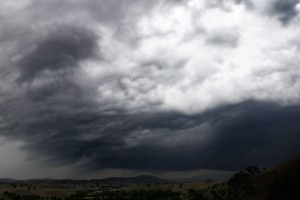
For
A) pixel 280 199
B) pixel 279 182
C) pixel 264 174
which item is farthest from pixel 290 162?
pixel 280 199

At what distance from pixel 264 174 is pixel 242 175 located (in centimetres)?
1362

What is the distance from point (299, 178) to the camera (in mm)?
150750

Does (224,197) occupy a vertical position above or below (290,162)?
below

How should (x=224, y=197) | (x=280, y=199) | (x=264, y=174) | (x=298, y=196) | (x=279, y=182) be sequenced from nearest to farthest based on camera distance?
(x=298, y=196) < (x=280, y=199) < (x=279, y=182) < (x=264, y=174) < (x=224, y=197)

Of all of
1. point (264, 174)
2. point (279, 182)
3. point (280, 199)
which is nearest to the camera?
point (280, 199)

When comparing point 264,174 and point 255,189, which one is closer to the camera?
point 255,189

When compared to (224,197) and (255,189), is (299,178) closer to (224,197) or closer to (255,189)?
(255,189)

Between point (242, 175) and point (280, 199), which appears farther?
point (242, 175)

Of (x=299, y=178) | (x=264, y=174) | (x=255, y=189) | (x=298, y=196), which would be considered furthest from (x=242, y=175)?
(x=298, y=196)

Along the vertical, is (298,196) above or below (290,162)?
below

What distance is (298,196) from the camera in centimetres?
13500

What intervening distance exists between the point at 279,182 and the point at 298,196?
24431 mm

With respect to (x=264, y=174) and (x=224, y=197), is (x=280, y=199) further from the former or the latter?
(x=224, y=197)

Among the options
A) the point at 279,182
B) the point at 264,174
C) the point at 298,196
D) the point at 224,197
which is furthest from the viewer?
the point at 224,197
